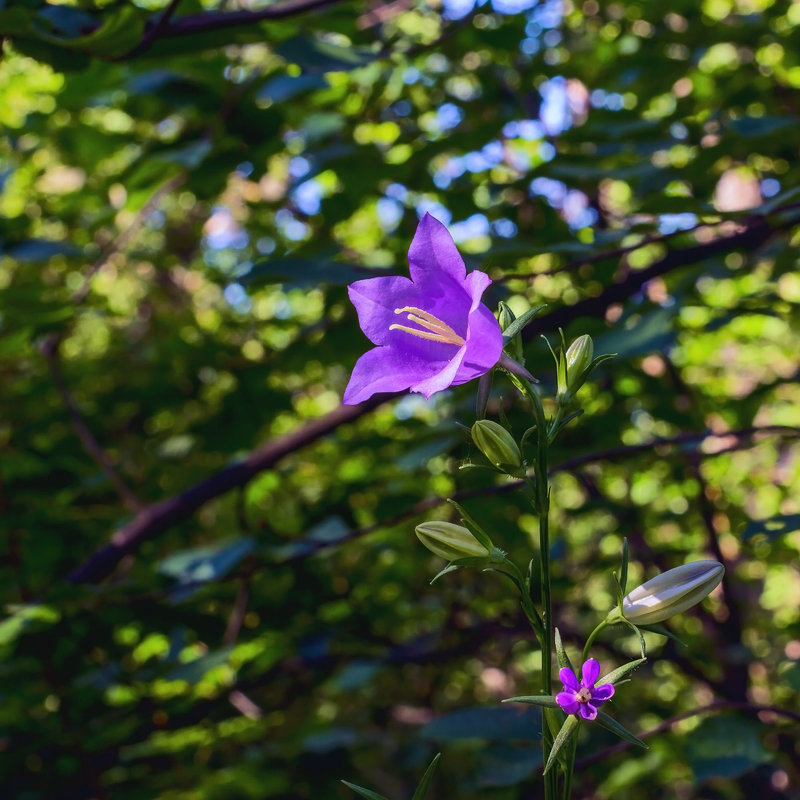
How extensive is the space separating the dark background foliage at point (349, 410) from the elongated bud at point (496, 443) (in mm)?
409

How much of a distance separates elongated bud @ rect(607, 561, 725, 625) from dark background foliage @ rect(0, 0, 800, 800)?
0.48 m

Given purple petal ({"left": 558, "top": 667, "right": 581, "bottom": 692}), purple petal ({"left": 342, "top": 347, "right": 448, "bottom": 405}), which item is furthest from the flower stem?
purple petal ({"left": 342, "top": 347, "right": 448, "bottom": 405})

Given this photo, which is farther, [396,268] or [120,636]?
[120,636]

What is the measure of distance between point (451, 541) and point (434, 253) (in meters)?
0.29

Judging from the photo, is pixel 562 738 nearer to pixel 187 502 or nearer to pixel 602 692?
pixel 602 692

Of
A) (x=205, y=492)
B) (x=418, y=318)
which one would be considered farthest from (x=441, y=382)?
(x=205, y=492)

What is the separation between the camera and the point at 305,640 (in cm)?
219

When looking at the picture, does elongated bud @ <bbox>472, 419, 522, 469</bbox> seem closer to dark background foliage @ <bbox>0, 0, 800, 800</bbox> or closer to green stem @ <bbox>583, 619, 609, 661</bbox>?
green stem @ <bbox>583, 619, 609, 661</bbox>

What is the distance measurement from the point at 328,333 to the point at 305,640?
2.72ft

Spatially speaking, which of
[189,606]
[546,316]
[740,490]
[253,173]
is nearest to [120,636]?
[189,606]

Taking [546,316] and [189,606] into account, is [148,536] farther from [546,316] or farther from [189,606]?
[546,316]

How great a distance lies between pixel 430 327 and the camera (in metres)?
0.86

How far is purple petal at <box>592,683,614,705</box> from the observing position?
64cm

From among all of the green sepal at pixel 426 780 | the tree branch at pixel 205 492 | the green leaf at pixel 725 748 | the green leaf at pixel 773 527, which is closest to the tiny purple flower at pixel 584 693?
the green sepal at pixel 426 780
